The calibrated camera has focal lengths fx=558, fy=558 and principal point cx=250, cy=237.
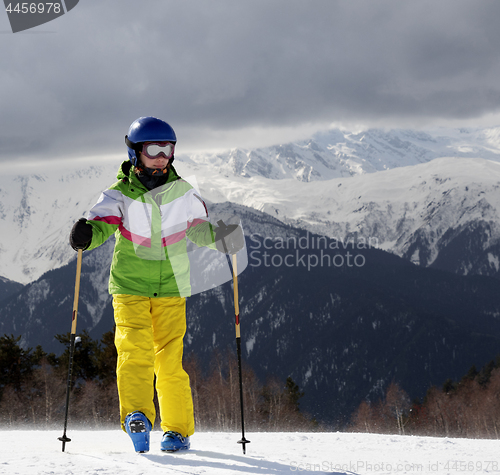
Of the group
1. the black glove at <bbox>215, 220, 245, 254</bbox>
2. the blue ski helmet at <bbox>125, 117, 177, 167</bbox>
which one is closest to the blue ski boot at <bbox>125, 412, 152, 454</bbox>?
the black glove at <bbox>215, 220, 245, 254</bbox>

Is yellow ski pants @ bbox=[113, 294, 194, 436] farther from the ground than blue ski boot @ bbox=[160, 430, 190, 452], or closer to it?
farther from the ground

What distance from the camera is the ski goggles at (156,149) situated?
19.4 feet

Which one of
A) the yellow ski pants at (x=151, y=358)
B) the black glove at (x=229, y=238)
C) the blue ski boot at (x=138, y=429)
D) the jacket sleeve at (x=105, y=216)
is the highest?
the jacket sleeve at (x=105, y=216)

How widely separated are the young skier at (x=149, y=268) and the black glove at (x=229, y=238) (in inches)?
0.4

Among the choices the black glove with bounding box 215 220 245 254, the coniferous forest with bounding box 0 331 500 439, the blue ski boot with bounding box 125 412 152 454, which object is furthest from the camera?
the coniferous forest with bounding box 0 331 500 439

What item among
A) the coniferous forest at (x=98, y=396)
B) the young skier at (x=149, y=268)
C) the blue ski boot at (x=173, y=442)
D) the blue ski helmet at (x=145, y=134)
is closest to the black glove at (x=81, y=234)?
the young skier at (x=149, y=268)

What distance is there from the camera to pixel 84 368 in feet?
124

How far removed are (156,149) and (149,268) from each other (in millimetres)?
1262

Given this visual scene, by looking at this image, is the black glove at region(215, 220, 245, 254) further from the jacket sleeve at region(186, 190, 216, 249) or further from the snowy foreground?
the snowy foreground

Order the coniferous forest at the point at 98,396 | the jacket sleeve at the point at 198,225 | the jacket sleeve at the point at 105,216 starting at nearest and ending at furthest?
1. the jacket sleeve at the point at 105,216
2. the jacket sleeve at the point at 198,225
3. the coniferous forest at the point at 98,396

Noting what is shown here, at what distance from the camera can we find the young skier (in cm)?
567

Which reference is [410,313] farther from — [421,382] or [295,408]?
[295,408]

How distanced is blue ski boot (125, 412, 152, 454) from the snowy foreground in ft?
0.32

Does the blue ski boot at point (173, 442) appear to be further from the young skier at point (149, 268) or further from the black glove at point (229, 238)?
the black glove at point (229, 238)
